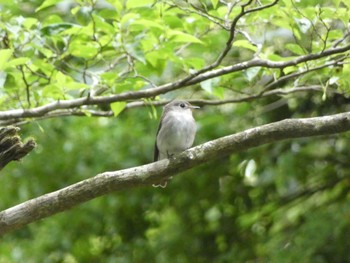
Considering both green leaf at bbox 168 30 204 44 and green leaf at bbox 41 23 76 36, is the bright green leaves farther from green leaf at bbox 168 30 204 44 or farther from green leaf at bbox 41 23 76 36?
green leaf at bbox 168 30 204 44

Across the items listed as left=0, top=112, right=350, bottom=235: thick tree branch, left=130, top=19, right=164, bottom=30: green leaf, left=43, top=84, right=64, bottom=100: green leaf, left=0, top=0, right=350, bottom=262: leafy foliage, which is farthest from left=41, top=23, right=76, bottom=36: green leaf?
left=0, top=112, right=350, bottom=235: thick tree branch

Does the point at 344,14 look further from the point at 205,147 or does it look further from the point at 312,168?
the point at 312,168

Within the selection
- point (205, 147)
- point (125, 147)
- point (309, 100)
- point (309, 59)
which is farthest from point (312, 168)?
point (205, 147)

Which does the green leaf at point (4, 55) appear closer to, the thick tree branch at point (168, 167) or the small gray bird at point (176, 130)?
the thick tree branch at point (168, 167)

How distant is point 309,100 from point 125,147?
5.42ft

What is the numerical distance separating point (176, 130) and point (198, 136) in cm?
142

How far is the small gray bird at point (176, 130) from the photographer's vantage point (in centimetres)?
527

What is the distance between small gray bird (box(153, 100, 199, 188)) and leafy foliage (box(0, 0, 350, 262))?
0.50 feet

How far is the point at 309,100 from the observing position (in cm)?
664

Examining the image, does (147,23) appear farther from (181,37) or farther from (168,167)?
(168,167)

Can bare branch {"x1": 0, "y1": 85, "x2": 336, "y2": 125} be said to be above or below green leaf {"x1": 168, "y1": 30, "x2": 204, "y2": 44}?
below

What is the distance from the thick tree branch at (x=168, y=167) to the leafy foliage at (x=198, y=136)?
2.31ft

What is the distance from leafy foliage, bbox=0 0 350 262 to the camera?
4.68m

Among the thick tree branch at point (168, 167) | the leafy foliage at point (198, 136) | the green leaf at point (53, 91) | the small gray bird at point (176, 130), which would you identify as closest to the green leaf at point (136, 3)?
the leafy foliage at point (198, 136)
